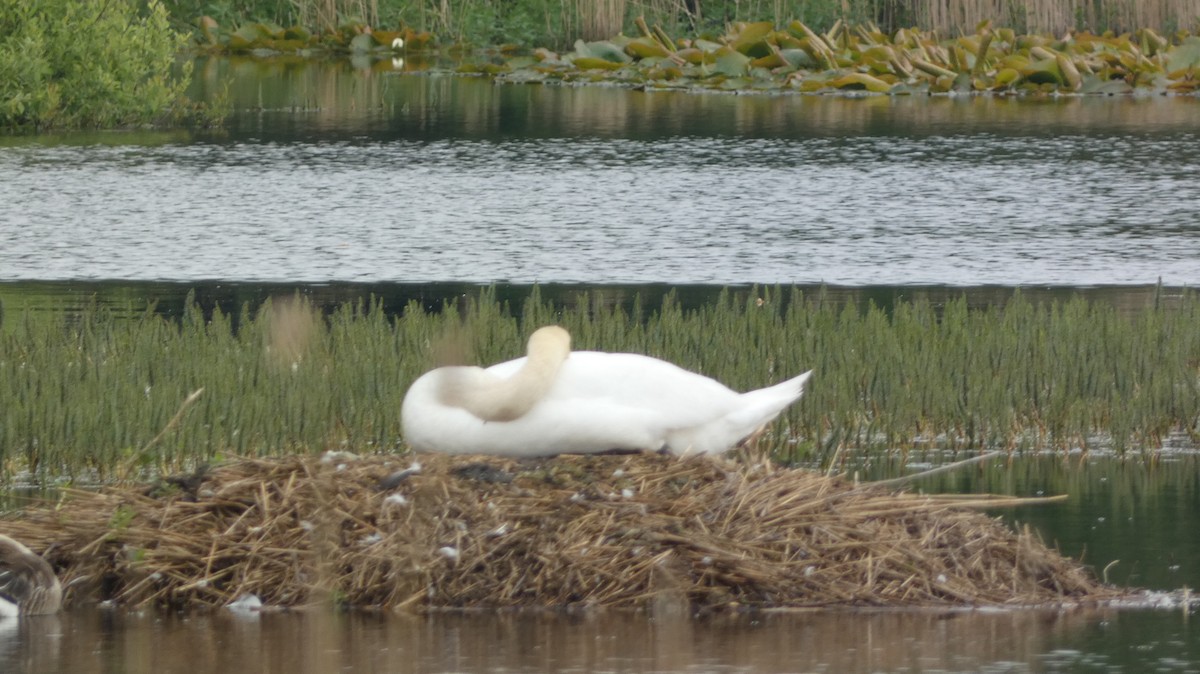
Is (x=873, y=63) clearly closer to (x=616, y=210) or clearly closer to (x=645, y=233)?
(x=616, y=210)

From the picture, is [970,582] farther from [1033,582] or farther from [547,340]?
[547,340]

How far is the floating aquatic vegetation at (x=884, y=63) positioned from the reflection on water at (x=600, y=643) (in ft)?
79.7

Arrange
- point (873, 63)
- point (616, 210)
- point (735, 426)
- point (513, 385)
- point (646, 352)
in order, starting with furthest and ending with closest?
point (873, 63)
point (616, 210)
point (646, 352)
point (735, 426)
point (513, 385)

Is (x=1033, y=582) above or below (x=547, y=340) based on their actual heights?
below

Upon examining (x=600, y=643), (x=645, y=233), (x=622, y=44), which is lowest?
(x=645, y=233)

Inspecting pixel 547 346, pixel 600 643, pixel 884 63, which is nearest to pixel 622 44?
pixel 884 63

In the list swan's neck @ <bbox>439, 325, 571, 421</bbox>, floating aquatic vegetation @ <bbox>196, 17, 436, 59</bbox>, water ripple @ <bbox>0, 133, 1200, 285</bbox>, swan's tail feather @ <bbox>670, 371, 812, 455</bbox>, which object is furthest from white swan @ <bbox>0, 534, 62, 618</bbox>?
floating aquatic vegetation @ <bbox>196, 17, 436, 59</bbox>

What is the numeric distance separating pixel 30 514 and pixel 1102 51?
2623cm

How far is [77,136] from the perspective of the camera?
2506 centimetres

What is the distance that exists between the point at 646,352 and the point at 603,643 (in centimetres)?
431

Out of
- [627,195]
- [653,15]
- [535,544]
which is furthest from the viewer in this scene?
[653,15]

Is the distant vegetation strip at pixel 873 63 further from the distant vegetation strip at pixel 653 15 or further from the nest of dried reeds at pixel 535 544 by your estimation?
the nest of dried reeds at pixel 535 544

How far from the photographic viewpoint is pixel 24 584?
23.1ft

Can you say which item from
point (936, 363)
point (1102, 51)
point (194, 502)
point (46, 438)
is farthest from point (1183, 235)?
point (1102, 51)
